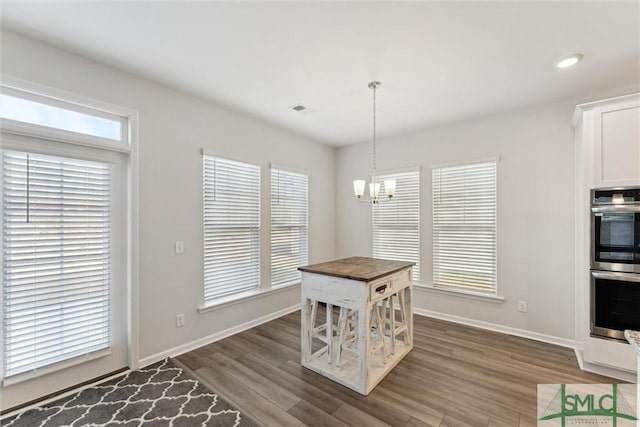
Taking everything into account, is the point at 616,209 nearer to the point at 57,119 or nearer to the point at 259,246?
the point at 259,246

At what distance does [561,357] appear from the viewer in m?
2.85

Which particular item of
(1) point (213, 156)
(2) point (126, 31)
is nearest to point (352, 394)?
(1) point (213, 156)

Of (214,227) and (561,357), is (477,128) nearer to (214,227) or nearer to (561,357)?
(561,357)

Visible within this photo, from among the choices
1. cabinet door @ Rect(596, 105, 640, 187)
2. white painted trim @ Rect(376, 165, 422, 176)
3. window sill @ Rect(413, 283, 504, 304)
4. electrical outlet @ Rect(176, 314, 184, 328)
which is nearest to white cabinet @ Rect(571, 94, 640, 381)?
cabinet door @ Rect(596, 105, 640, 187)

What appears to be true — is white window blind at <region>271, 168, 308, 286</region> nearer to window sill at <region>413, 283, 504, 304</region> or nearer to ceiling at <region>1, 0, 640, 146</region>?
ceiling at <region>1, 0, 640, 146</region>

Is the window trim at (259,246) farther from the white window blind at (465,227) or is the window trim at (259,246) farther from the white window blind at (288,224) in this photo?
the white window blind at (465,227)

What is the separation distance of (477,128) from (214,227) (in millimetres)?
3626

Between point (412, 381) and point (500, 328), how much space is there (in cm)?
181

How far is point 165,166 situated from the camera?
2869 mm

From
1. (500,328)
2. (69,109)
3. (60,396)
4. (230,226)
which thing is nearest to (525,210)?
(500,328)

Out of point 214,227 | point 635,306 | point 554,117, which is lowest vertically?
point 635,306

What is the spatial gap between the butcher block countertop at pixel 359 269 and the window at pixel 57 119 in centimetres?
217

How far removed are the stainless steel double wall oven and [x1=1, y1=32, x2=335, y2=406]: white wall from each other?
369 centimetres

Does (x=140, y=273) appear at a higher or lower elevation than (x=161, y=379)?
higher
